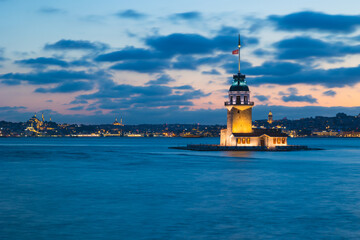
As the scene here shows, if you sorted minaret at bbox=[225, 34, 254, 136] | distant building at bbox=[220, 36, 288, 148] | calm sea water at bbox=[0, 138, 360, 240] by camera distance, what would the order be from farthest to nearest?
distant building at bbox=[220, 36, 288, 148] → minaret at bbox=[225, 34, 254, 136] → calm sea water at bbox=[0, 138, 360, 240]

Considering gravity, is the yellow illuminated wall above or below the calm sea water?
above

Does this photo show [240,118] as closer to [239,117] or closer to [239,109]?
[239,117]

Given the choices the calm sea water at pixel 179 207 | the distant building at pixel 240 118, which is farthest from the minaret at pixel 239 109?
the calm sea water at pixel 179 207

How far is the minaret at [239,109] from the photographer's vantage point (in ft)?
269

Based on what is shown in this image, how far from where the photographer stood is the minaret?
3226 inches

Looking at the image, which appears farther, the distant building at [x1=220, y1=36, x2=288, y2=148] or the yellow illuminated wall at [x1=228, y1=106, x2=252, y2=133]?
the distant building at [x1=220, y1=36, x2=288, y2=148]

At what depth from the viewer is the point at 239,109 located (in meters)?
81.9

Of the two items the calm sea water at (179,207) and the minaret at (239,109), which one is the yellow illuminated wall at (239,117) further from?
the calm sea water at (179,207)

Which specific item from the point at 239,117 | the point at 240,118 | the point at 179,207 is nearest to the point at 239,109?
the point at 239,117

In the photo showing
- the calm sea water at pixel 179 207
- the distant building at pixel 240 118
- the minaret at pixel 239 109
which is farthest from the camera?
the distant building at pixel 240 118

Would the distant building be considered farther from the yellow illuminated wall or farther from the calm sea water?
the calm sea water

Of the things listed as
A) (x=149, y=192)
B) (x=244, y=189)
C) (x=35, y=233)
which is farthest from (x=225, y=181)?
(x=35, y=233)

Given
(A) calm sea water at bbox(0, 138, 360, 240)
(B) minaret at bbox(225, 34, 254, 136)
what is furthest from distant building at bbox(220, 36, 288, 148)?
(A) calm sea water at bbox(0, 138, 360, 240)

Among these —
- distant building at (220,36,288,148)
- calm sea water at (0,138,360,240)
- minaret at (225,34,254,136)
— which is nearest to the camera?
calm sea water at (0,138,360,240)
